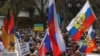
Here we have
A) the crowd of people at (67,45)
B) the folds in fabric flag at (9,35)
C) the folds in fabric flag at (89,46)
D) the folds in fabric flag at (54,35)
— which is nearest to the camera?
the folds in fabric flag at (54,35)

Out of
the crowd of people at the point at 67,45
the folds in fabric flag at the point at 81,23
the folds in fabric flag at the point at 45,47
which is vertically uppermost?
the folds in fabric flag at the point at 81,23

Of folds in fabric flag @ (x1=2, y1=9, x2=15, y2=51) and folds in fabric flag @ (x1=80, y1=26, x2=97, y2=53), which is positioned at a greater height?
folds in fabric flag @ (x1=2, y1=9, x2=15, y2=51)

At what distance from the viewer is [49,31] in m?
12.3

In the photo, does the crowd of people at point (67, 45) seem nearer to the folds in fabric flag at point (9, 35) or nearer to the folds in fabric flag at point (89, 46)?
the folds in fabric flag at point (89, 46)

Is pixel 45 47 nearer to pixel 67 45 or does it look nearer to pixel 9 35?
pixel 9 35

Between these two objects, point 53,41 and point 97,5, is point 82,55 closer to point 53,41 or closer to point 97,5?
point 53,41

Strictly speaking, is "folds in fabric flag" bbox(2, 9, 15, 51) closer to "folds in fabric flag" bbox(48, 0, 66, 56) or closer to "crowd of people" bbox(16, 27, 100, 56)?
"crowd of people" bbox(16, 27, 100, 56)

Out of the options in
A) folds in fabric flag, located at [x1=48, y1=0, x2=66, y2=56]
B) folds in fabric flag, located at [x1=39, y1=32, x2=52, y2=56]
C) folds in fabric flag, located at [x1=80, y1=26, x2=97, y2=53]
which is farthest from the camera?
folds in fabric flag, located at [x1=80, y1=26, x2=97, y2=53]

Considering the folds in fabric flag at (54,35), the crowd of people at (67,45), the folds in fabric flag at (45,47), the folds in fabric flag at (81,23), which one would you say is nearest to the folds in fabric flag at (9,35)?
the crowd of people at (67,45)

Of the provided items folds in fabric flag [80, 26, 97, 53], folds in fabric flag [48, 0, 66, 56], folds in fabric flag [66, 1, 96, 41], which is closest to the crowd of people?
folds in fabric flag [80, 26, 97, 53]

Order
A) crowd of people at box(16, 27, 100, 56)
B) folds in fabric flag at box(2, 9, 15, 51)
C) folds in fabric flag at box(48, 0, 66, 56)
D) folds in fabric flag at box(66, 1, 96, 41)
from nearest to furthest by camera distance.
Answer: folds in fabric flag at box(48, 0, 66, 56) → crowd of people at box(16, 27, 100, 56) → folds in fabric flag at box(2, 9, 15, 51) → folds in fabric flag at box(66, 1, 96, 41)

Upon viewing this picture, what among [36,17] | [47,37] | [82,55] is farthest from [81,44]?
[36,17]

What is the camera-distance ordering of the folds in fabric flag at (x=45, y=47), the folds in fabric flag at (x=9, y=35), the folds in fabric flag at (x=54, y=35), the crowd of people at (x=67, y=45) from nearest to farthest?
1. the folds in fabric flag at (x=54, y=35)
2. the folds in fabric flag at (x=45, y=47)
3. the crowd of people at (x=67, y=45)
4. the folds in fabric flag at (x=9, y=35)

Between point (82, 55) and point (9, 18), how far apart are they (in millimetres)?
2756
